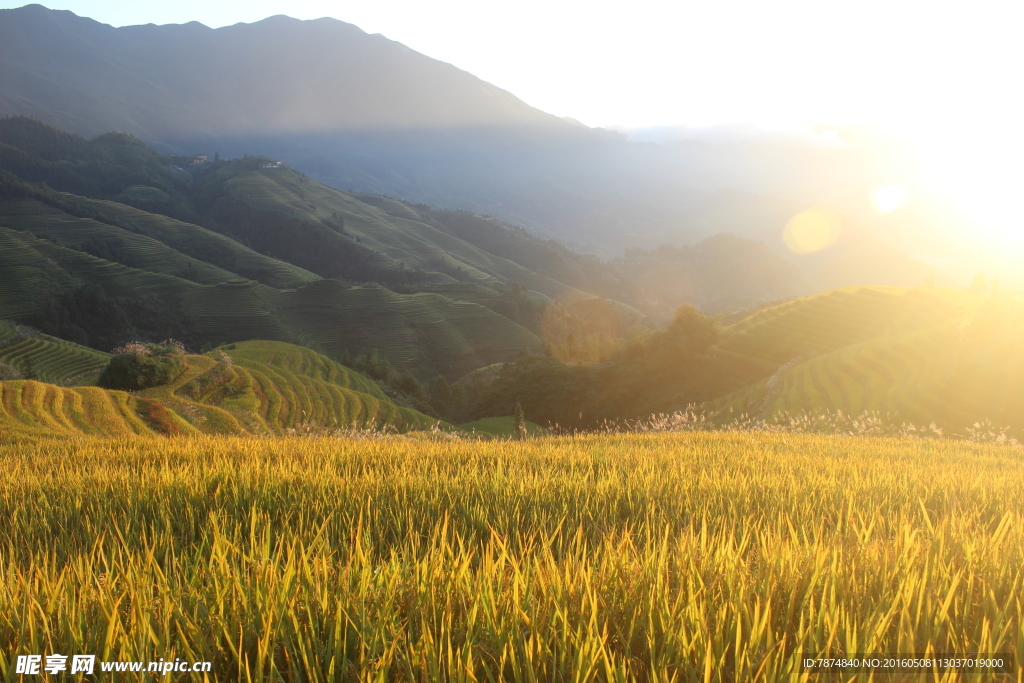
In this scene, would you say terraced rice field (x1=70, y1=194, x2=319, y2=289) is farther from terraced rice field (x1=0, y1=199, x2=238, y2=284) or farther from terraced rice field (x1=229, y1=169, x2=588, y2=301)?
terraced rice field (x1=229, y1=169, x2=588, y2=301)

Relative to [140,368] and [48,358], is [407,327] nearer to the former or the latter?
[48,358]

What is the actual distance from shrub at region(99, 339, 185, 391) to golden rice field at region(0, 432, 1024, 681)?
821 inches

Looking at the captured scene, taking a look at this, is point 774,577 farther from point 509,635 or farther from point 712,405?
point 712,405

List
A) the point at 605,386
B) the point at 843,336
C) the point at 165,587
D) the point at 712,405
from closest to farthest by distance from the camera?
the point at 165,587 < the point at 712,405 < the point at 605,386 < the point at 843,336

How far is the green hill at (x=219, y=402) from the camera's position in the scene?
12.2 metres

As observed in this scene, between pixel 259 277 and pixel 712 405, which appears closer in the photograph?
pixel 712 405

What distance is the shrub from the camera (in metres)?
21.3

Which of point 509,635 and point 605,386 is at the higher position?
point 509,635

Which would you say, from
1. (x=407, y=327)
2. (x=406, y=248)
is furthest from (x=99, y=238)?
(x=406, y=248)

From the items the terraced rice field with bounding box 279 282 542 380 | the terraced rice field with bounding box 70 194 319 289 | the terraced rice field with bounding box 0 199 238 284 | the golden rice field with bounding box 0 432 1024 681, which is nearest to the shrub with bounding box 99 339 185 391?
the golden rice field with bounding box 0 432 1024 681

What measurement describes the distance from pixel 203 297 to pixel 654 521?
386ft

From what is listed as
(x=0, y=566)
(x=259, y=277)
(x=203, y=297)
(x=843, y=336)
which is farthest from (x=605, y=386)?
(x=259, y=277)

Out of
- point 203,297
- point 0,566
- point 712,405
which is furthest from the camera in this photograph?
point 203,297

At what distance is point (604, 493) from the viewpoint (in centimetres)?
340
